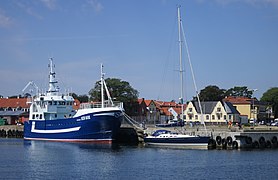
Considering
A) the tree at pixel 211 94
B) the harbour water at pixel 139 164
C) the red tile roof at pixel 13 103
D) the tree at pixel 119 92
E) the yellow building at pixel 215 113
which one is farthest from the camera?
the tree at pixel 211 94

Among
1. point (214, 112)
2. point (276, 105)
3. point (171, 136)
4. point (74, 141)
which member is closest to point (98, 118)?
point (74, 141)

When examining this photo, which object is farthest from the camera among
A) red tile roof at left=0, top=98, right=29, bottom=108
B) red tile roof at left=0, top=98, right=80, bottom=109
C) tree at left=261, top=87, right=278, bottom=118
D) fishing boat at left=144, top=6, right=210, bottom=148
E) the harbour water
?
tree at left=261, top=87, right=278, bottom=118

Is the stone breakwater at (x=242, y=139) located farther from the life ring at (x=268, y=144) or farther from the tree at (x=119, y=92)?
the tree at (x=119, y=92)

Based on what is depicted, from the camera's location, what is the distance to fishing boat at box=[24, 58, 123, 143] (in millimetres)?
67250

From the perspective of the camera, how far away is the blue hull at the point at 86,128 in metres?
67.0

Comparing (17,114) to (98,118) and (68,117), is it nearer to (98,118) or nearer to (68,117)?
(68,117)

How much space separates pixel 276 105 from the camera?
144m

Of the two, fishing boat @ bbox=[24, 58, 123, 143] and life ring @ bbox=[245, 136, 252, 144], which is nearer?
life ring @ bbox=[245, 136, 252, 144]

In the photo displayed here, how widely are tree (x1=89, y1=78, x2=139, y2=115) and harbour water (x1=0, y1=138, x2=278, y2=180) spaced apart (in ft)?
197

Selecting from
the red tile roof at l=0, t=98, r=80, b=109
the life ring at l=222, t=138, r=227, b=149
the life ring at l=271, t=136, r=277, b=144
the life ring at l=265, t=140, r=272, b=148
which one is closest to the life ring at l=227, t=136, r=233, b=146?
the life ring at l=222, t=138, r=227, b=149

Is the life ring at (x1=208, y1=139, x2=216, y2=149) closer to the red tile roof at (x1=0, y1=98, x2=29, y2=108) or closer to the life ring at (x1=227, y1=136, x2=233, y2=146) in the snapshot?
the life ring at (x1=227, y1=136, x2=233, y2=146)

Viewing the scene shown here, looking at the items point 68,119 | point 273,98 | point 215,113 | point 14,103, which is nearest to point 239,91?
point 273,98

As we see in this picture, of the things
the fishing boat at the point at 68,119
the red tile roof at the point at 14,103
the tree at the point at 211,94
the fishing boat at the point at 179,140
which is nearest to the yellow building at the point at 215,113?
the tree at the point at 211,94

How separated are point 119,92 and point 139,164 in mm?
75116
